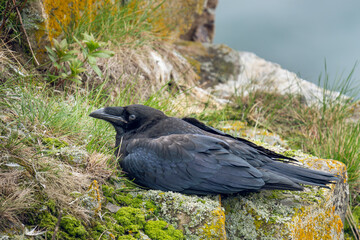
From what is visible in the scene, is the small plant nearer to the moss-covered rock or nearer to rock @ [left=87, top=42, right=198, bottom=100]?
rock @ [left=87, top=42, right=198, bottom=100]

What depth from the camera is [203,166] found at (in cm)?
328

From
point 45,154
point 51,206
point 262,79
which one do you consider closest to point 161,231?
point 51,206

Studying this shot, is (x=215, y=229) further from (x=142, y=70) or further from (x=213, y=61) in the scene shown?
(x=213, y=61)

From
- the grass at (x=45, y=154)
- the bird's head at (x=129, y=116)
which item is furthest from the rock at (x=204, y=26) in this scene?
the bird's head at (x=129, y=116)

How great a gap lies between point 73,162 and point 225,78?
7.12 metres

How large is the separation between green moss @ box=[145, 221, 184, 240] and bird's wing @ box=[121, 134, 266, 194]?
434 mm

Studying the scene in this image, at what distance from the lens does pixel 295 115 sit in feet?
21.0

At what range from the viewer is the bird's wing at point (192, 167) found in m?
3.22

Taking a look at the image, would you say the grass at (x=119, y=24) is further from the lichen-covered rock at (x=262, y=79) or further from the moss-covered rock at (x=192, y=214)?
the moss-covered rock at (x=192, y=214)

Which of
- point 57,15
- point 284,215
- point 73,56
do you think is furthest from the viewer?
point 57,15

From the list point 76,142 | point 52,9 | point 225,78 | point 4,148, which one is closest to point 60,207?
point 4,148

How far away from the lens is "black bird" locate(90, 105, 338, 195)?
10.6 feet

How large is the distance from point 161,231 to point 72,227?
25.1 inches

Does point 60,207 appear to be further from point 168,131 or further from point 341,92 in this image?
point 341,92
